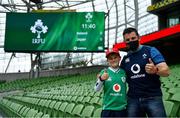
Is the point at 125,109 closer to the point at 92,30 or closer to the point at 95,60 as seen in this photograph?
the point at 92,30

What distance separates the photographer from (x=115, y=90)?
16.3ft

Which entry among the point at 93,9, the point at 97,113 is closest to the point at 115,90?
the point at 97,113

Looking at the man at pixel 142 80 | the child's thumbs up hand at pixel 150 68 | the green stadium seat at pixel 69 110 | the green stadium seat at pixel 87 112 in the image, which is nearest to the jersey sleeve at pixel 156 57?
the man at pixel 142 80

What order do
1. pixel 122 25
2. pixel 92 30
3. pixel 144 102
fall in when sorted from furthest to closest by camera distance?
pixel 122 25, pixel 92 30, pixel 144 102

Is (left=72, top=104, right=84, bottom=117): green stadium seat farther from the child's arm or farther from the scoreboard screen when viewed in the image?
the scoreboard screen

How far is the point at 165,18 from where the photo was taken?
3338 cm

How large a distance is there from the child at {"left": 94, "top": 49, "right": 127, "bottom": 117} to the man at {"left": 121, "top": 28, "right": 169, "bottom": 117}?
0.09 m

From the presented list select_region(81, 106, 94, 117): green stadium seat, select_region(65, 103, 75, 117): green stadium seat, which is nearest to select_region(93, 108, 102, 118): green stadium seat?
select_region(81, 106, 94, 117): green stadium seat

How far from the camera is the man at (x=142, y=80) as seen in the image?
4.66 m

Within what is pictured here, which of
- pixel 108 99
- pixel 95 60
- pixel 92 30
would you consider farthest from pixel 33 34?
pixel 108 99

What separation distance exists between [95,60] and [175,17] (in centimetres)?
1416

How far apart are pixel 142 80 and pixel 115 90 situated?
15.1 inches

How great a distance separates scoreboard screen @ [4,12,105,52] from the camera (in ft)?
94.7

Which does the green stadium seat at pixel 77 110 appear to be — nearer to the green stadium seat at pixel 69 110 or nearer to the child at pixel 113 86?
the green stadium seat at pixel 69 110
